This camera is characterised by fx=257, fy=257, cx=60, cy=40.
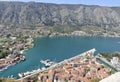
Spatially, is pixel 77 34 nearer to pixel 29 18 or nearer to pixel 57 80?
pixel 29 18

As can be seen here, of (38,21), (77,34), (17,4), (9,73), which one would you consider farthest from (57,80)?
(17,4)

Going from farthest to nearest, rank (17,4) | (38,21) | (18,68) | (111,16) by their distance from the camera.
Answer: (111,16)
(17,4)
(38,21)
(18,68)

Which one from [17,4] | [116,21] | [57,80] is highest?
[57,80]

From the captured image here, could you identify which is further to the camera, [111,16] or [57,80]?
[111,16]

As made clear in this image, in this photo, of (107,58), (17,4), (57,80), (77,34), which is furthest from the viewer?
(17,4)

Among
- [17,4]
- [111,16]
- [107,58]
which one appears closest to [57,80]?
[107,58]

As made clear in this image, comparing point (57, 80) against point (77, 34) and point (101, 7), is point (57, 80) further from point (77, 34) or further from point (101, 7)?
point (101, 7)

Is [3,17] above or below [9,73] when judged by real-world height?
below
